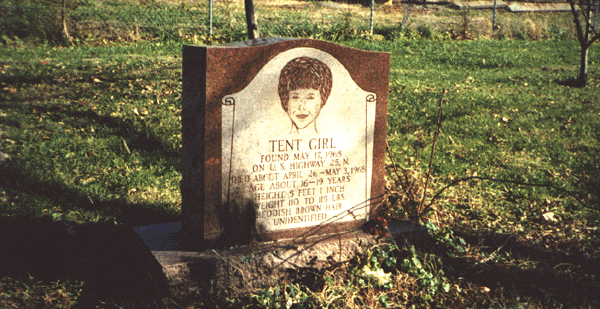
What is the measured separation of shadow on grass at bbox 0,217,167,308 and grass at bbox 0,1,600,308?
0.03 meters

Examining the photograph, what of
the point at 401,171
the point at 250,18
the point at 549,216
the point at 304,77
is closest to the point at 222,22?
the point at 250,18

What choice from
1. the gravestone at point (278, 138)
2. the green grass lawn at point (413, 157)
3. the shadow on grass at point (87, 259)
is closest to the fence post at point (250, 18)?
the green grass lawn at point (413, 157)

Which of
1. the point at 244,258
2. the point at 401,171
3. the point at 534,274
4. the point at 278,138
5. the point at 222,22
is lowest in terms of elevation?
the point at 534,274

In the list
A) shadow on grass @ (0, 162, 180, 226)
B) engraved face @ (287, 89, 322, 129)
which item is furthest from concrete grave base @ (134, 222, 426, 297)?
engraved face @ (287, 89, 322, 129)

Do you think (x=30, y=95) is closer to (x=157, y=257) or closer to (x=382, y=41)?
(x=157, y=257)

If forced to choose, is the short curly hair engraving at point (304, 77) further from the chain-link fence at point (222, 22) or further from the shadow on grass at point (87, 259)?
the chain-link fence at point (222, 22)

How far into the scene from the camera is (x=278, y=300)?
9.56ft

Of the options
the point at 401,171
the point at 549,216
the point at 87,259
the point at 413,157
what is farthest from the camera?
the point at 413,157

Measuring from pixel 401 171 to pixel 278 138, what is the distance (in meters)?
1.85

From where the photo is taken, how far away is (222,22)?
36.3 ft

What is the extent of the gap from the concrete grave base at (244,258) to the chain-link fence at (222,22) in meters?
7.66

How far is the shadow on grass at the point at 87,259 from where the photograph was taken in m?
3.01

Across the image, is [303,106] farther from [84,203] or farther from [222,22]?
[222,22]

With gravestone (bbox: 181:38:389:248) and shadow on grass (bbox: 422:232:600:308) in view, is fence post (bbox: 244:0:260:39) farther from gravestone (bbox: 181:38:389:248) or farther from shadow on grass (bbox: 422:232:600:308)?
shadow on grass (bbox: 422:232:600:308)
